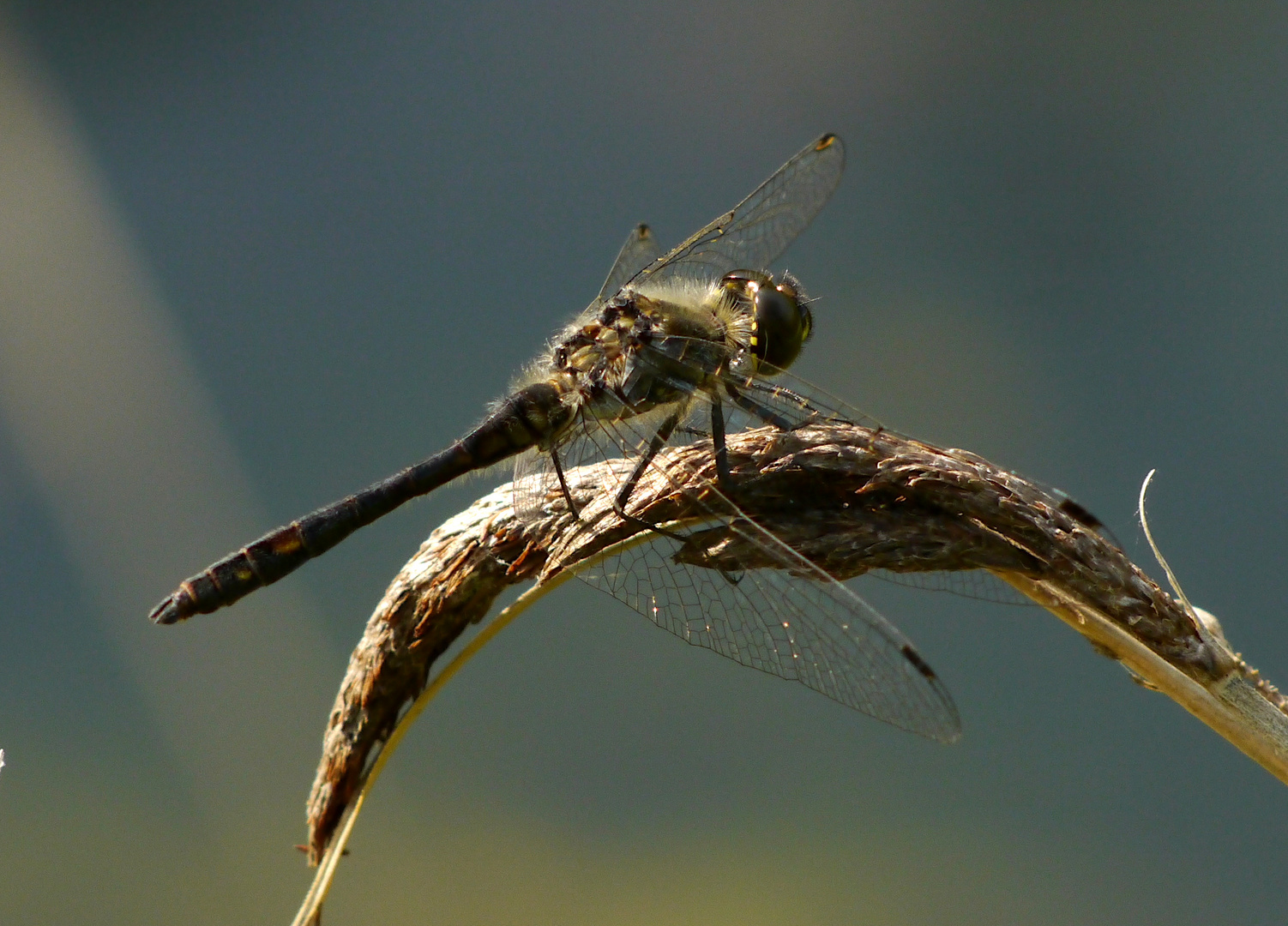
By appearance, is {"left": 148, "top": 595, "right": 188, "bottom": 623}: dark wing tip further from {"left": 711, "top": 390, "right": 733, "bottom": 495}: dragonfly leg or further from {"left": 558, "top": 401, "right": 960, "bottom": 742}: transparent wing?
{"left": 711, "top": 390, "right": 733, "bottom": 495}: dragonfly leg

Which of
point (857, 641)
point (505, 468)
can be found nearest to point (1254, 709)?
point (857, 641)

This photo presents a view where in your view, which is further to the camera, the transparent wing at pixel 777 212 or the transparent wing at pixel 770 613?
the transparent wing at pixel 777 212

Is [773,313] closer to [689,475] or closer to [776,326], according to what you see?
[776,326]

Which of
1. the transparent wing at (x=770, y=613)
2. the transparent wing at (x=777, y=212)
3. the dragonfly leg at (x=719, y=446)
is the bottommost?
the transparent wing at (x=770, y=613)

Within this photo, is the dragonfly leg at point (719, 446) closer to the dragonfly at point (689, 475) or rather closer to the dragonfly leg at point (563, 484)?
the dragonfly at point (689, 475)

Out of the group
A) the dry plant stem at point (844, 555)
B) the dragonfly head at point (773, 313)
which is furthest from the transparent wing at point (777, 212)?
the dry plant stem at point (844, 555)

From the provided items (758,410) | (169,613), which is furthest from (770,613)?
(169,613)

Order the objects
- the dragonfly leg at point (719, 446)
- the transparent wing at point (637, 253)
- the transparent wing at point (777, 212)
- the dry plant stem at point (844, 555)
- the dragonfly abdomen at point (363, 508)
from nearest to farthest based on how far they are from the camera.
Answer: the dry plant stem at point (844, 555) < the dragonfly leg at point (719, 446) < the dragonfly abdomen at point (363, 508) < the transparent wing at point (777, 212) < the transparent wing at point (637, 253)
